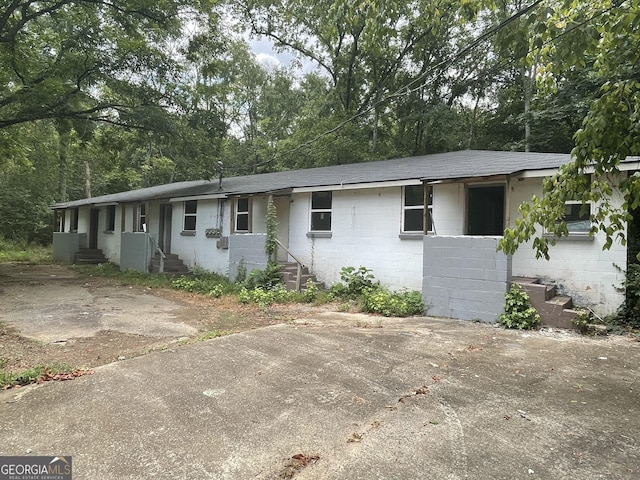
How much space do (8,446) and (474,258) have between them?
7.06 m

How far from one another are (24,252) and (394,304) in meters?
24.0

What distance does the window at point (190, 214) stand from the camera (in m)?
14.9

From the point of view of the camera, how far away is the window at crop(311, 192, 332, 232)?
36.9 feet

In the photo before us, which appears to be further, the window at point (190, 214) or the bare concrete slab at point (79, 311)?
the window at point (190, 214)

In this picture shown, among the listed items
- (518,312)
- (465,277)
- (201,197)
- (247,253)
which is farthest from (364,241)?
(201,197)

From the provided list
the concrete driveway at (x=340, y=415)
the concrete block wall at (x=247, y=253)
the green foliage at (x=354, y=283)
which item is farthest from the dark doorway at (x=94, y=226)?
the concrete driveway at (x=340, y=415)

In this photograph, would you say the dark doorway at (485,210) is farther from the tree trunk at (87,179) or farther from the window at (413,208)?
the tree trunk at (87,179)

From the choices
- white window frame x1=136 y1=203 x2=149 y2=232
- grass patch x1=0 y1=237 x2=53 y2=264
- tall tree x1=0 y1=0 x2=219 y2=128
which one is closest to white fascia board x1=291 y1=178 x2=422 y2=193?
tall tree x1=0 y1=0 x2=219 y2=128

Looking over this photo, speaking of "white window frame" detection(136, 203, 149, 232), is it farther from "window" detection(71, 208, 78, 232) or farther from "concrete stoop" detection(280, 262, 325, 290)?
"concrete stoop" detection(280, 262, 325, 290)

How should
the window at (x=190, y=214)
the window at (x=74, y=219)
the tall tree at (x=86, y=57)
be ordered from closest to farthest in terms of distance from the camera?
the tall tree at (x=86, y=57)
the window at (x=190, y=214)
the window at (x=74, y=219)

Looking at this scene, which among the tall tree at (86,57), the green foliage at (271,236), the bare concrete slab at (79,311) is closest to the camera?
the bare concrete slab at (79,311)

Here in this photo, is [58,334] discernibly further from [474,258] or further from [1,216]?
[1,216]
